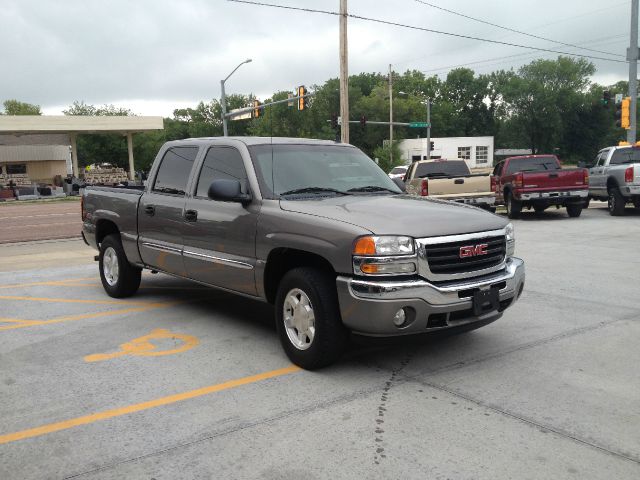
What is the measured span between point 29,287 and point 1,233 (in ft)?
35.1

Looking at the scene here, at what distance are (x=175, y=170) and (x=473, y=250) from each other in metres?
3.44

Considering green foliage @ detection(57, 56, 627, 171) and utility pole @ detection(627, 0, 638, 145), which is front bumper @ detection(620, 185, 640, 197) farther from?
green foliage @ detection(57, 56, 627, 171)

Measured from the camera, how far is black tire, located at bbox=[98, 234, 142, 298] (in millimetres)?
7594

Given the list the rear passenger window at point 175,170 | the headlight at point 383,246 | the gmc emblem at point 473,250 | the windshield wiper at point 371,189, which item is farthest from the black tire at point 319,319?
the rear passenger window at point 175,170

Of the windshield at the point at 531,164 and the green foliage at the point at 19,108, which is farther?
the green foliage at the point at 19,108

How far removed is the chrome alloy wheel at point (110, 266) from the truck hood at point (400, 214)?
3.38 meters

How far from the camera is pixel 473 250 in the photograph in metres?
4.77

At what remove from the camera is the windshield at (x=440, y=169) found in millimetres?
17266

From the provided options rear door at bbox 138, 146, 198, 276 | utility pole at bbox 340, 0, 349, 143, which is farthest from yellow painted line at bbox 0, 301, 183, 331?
utility pole at bbox 340, 0, 349, 143

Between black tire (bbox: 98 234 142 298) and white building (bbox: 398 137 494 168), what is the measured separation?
2786 inches

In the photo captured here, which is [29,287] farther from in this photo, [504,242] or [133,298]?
[504,242]

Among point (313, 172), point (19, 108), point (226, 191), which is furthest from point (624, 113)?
point (19, 108)

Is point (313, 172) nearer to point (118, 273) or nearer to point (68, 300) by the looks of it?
point (118, 273)

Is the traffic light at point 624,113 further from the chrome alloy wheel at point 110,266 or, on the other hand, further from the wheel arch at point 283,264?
the wheel arch at point 283,264
